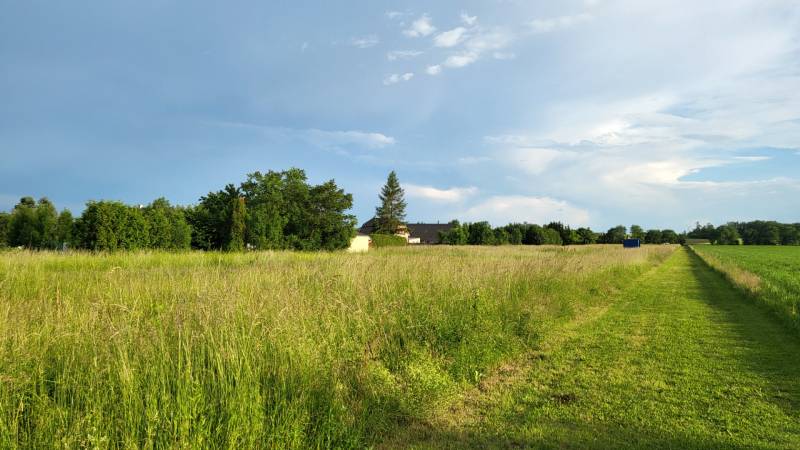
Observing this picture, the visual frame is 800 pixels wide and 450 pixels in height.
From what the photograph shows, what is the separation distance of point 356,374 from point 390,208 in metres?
74.7

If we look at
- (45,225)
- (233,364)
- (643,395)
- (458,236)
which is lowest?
(643,395)

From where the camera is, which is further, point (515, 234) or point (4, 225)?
point (515, 234)

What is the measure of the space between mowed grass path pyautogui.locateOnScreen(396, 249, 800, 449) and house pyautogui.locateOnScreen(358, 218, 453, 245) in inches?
2862

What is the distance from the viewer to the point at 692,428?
3.85 m

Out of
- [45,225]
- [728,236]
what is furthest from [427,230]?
[728,236]

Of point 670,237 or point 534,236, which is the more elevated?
point 670,237

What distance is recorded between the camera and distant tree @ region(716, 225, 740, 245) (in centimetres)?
10844

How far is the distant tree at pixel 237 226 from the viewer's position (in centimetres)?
2736

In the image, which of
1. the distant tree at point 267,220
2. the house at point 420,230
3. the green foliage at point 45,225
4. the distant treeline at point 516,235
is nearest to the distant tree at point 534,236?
the distant treeline at point 516,235

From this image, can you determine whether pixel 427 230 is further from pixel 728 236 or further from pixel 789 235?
pixel 789 235

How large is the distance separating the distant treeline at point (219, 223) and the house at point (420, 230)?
40468 millimetres

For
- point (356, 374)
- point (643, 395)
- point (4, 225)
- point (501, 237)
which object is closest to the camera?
point (356, 374)

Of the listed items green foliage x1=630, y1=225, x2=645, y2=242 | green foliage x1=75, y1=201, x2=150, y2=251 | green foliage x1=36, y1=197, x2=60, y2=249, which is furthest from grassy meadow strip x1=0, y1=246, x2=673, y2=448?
green foliage x1=630, y1=225, x2=645, y2=242

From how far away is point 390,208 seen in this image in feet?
257
